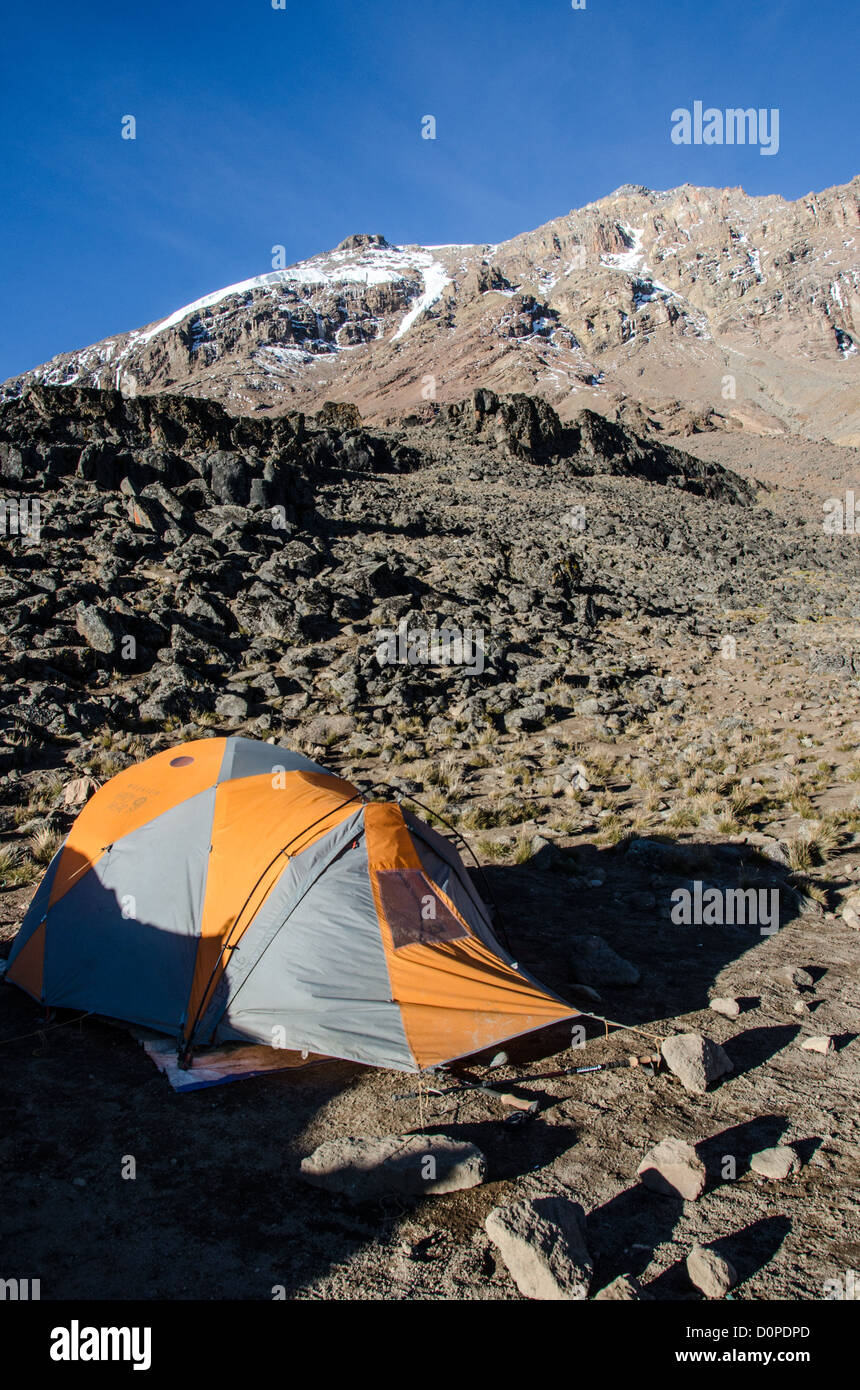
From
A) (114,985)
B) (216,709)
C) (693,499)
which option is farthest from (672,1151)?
(693,499)

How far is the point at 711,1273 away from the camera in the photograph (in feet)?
10.4

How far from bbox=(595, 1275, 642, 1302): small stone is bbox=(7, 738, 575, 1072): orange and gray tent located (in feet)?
5.87

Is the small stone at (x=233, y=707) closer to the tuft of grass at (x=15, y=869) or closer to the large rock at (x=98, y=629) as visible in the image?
the large rock at (x=98, y=629)

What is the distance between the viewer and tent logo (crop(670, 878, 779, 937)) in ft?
24.1

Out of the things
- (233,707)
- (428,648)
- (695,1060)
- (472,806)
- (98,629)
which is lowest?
(695,1060)

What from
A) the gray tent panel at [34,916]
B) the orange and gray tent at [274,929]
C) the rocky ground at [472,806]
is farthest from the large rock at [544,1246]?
the gray tent panel at [34,916]

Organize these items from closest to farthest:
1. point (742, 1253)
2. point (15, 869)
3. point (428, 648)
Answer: point (742, 1253) < point (15, 869) < point (428, 648)

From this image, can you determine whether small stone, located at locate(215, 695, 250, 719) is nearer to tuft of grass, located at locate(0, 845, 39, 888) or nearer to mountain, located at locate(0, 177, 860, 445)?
tuft of grass, located at locate(0, 845, 39, 888)

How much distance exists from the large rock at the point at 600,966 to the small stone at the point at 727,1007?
647 mm

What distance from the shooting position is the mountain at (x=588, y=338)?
3994 inches

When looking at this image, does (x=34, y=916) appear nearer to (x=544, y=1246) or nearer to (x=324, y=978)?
(x=324, y=978)

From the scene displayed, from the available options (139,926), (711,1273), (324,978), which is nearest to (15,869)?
(139,926)

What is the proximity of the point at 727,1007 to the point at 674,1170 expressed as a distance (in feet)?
6.69
